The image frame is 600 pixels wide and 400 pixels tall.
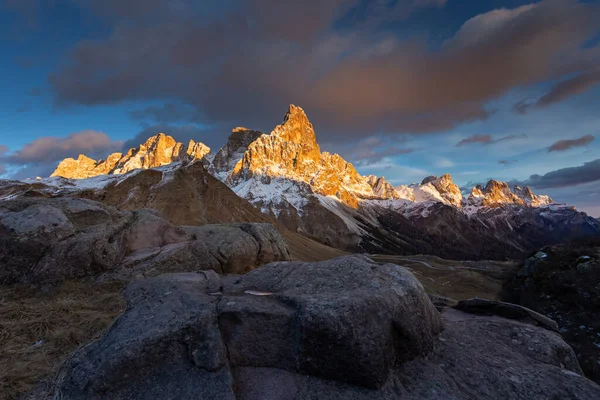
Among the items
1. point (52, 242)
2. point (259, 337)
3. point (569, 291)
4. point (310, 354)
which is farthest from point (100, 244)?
point (569, 291)

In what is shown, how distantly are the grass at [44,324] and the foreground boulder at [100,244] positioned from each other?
127 cm

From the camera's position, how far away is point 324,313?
774cm

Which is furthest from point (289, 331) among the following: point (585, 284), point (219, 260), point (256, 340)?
point (585, 284)

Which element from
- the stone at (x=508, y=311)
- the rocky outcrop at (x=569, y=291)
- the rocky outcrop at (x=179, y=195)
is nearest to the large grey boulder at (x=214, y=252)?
the stone at (x=508, y=311)

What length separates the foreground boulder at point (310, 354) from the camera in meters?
7.15

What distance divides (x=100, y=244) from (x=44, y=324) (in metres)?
6.93

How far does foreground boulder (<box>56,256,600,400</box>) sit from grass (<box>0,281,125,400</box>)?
2081 millimetres

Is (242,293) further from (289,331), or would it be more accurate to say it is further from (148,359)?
(148,359)

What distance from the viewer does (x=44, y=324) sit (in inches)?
473

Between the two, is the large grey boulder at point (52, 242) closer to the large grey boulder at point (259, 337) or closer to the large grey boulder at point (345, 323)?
the large grey boulder at point (259, 337)

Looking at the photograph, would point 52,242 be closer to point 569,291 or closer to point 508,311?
point 508,311

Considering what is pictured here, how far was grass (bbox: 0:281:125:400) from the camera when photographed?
8742 millimetres

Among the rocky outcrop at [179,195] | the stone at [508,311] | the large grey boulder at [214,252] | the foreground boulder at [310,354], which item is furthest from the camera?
the rocky outcrop at [179,195]

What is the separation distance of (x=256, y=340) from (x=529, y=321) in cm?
1015
